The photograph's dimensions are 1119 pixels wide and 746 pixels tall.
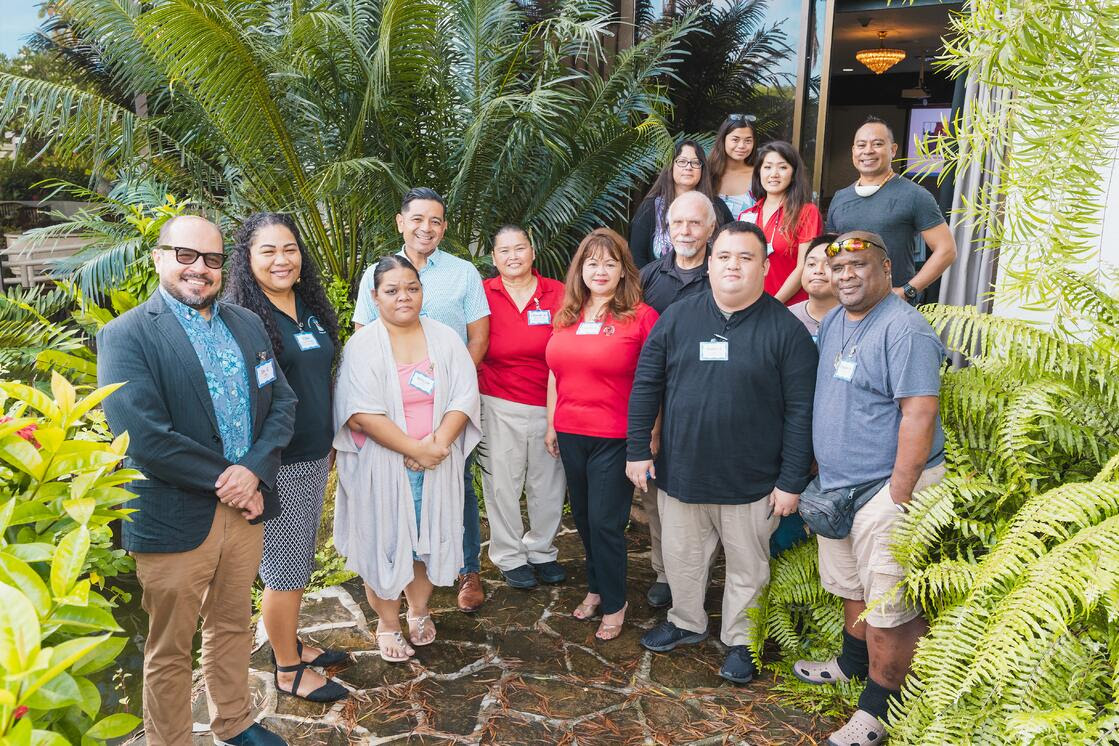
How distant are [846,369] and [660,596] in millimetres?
1809

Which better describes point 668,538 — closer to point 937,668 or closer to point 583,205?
point 937,668

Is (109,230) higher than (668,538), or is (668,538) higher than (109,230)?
(109,230)

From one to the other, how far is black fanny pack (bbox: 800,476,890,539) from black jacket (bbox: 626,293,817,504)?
0.27 metres

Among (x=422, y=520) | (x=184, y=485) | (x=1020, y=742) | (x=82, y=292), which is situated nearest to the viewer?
(x=1020, y=742)

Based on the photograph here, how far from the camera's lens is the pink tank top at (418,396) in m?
3.53

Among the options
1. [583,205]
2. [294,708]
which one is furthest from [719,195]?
[294,708]

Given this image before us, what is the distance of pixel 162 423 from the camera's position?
8.22 ft

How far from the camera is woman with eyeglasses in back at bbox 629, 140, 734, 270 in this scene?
4.41 m

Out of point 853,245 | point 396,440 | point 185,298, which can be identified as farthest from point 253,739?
point 853,245

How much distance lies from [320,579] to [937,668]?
3.81m

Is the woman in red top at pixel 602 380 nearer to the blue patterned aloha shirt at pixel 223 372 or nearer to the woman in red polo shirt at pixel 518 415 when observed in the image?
the woman in red polo shirt at pixel 518 415

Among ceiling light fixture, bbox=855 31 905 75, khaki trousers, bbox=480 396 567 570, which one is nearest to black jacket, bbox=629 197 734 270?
khaki trousers, bbox=480 396 567 570

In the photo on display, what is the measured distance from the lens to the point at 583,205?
19.1ft

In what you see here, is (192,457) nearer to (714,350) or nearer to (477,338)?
(477,338)
